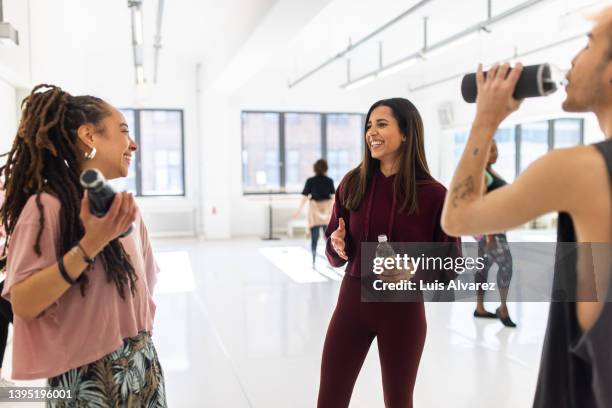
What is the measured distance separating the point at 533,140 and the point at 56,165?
39.0 feet

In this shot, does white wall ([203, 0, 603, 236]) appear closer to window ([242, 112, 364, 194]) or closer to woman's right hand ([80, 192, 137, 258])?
window ([242, 112, 364, 194])

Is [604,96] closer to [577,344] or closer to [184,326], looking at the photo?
[577,344]

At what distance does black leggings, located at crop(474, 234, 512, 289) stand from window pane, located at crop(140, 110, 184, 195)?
23.8ft

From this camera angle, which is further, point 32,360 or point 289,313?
point 289,313

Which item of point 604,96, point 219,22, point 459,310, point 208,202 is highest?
point 219,22

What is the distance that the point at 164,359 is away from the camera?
338 cm

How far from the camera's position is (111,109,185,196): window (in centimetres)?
982

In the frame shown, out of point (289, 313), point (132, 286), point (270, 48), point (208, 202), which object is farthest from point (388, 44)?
point (132, 286)

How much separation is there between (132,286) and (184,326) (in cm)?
297

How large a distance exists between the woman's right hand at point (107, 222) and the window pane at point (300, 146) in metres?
9.56

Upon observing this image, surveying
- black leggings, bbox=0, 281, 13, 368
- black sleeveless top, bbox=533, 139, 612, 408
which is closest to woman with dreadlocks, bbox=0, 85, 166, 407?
black sleeveless top, bbox=533, 139, 612, 408

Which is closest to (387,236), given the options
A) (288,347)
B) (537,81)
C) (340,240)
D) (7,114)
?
(340,240)

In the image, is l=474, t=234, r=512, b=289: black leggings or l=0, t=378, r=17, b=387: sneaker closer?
l=0, t=378, r=17, b=387: sneaker

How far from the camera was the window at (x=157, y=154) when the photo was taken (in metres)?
9.82
